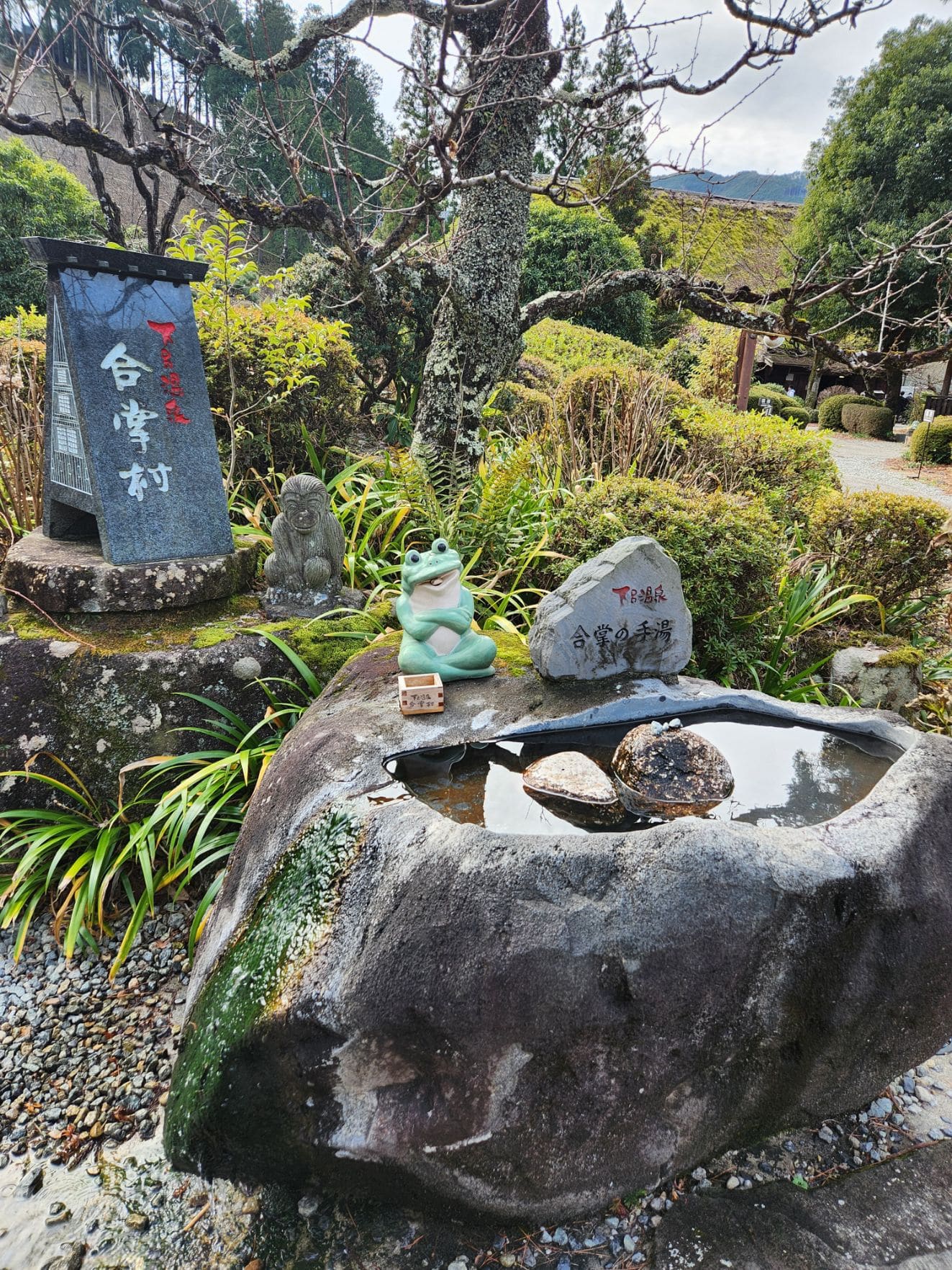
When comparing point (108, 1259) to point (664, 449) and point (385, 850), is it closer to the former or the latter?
point (385, 850)

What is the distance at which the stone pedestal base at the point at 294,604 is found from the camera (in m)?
3.59

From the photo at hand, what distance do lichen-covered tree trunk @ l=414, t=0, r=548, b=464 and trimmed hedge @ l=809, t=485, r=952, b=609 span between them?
2601 millimetres

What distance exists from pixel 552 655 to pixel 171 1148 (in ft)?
6.12

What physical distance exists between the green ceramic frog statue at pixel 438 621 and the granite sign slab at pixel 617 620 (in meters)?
0.26

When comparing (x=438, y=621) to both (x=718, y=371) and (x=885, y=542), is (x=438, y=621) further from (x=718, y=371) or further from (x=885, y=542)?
(x=718, y=371)

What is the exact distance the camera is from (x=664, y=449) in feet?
17.9

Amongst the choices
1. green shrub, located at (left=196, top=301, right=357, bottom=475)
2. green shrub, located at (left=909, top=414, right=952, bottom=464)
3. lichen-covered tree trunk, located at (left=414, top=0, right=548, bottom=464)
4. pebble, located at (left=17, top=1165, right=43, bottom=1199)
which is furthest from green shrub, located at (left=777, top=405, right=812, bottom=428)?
pebble, located at (left=17, top=1165, right=43, bottom=1199)

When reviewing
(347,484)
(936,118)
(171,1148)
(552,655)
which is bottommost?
(171,1148)

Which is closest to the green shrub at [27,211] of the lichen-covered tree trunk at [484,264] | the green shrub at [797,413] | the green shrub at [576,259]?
the green shrub at [576,259]

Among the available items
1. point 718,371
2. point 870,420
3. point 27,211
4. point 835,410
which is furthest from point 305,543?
point 835,410

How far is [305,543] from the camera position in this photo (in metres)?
3.57

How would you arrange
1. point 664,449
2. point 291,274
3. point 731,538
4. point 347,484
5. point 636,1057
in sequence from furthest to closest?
point 291,274
point 664,449
point 347,484
point 731,538
point 636,1057

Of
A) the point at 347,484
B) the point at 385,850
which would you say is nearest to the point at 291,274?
the point at 347,484

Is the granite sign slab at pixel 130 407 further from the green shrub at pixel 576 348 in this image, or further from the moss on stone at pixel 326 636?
the green shrub at pixel 576 348
